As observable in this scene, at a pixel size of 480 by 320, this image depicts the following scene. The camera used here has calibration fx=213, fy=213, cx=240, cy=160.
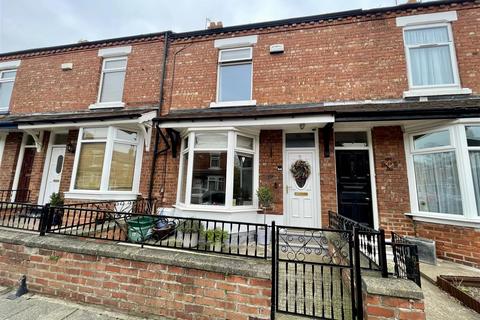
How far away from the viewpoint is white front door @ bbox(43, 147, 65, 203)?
7570 mm

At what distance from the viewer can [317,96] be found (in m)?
6.27

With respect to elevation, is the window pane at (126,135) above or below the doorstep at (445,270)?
above

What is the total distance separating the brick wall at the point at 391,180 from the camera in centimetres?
536

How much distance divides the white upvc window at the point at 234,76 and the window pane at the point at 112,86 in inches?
149

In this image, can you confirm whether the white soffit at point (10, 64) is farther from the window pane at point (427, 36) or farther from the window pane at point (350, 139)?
the window pane at point (427, 36)

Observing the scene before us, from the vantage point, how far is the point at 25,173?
26.4 ft

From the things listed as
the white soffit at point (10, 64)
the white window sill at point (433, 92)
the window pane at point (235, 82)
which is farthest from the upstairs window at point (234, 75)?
the white soffit at point (10, 64)

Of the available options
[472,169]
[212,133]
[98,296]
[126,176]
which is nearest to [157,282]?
[98,296]

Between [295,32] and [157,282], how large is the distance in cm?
753

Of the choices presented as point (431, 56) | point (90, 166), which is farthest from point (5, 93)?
point (431, 56)

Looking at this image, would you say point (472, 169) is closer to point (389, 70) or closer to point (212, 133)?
point (389, 70)

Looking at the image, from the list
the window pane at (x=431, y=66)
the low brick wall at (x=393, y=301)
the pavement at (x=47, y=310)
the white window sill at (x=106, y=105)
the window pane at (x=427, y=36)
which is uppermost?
the window pane at (x=427, y=36)

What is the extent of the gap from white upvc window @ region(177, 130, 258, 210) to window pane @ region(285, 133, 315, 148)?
1041mm

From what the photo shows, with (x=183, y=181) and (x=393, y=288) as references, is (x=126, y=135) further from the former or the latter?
(x=393, y=288)
